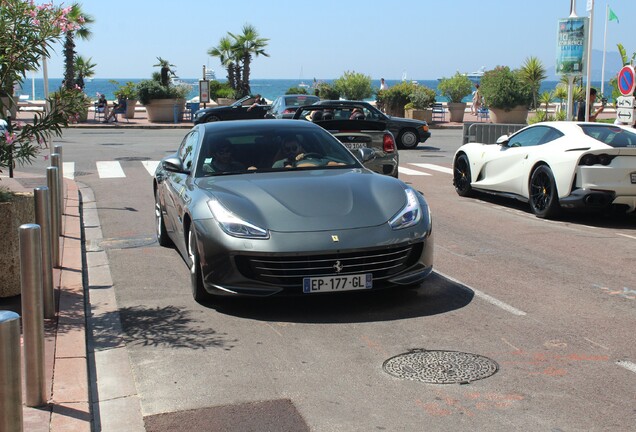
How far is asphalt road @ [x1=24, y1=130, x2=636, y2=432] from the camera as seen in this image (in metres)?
5.02

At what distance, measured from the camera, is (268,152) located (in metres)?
8.62

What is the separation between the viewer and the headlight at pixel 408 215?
7.21 metres

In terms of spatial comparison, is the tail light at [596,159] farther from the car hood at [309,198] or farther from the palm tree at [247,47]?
the palm tree at [247,47]

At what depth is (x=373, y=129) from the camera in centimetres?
1464

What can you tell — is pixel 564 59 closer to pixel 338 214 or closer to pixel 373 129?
pixel 373 129

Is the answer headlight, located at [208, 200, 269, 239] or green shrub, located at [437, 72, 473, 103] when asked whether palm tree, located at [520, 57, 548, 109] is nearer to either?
green shrub, located at [437, 72, 473, 103]

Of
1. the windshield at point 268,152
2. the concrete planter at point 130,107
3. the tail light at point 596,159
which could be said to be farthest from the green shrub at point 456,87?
the windshield at point 268,152

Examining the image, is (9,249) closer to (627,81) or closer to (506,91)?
(627,81)

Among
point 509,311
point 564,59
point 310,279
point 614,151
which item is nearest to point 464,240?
point 614,151

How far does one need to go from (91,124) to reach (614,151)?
95.5ft

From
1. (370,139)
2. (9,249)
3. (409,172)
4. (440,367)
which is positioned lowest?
(440,367)

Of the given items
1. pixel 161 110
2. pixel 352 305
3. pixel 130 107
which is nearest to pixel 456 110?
pixel 161 110

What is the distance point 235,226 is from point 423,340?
1803 millimetres

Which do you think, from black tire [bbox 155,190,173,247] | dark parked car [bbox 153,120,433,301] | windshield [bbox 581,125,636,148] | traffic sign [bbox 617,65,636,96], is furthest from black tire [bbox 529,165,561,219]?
black tire [bbox 155,190,173,247]
